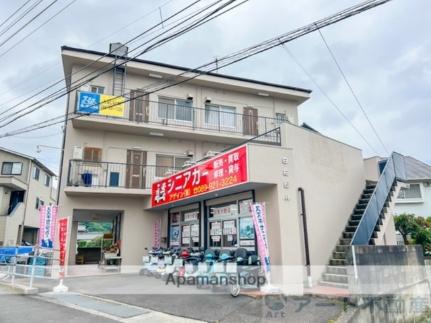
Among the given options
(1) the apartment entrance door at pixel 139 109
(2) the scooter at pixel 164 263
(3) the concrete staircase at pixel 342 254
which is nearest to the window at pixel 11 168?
(1) the apartment entrance door at pixel 139 109

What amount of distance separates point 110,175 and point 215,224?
577 centimetres

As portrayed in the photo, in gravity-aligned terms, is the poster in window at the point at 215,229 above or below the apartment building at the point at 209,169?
below

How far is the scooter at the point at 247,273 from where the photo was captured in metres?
7.20

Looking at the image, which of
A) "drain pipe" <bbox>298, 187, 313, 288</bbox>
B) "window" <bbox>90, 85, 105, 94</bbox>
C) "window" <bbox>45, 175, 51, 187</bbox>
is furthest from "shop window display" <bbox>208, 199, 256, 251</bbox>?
"window" <bbox>45, 175, 51, 187</bbox>

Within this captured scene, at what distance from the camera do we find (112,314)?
6133 millimetres

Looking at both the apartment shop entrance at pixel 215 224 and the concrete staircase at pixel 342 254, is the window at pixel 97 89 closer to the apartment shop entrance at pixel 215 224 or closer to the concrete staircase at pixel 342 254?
the apartment shop entrance at pixel 215 224

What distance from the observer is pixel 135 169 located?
1410 cm

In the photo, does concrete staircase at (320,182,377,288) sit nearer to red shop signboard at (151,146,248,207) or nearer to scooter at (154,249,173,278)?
red shop signboard at (151,146,248,207)

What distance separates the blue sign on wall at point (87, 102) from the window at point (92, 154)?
6.19ft

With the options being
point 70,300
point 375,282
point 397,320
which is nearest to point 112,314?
point 70,300

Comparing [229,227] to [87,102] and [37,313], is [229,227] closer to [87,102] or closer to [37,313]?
[37,313]

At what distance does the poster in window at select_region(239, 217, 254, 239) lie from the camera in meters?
8.98

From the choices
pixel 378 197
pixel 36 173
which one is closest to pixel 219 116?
pixel 378 197

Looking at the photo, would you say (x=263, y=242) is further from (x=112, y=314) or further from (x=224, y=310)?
(x=112, y=314)
